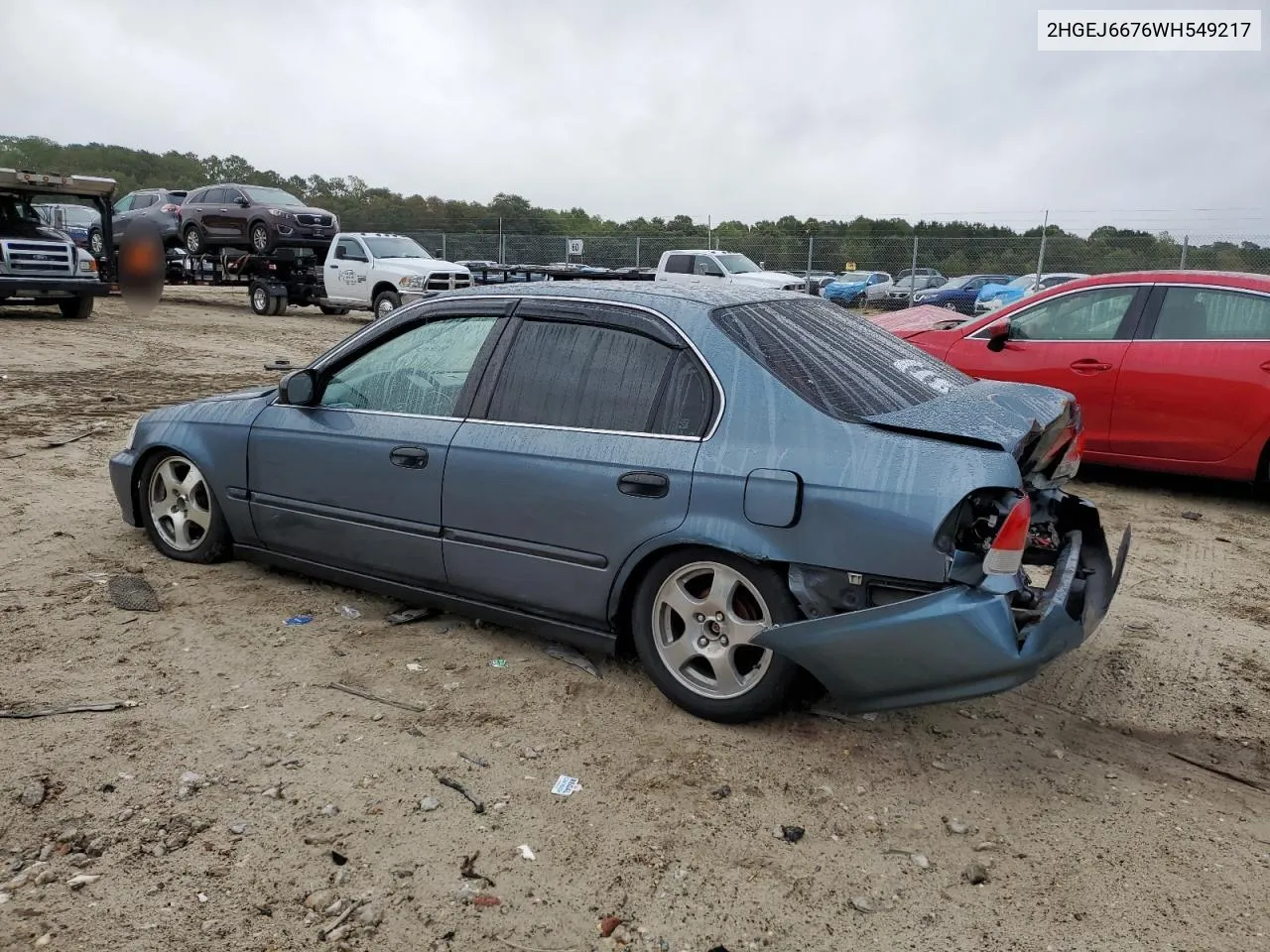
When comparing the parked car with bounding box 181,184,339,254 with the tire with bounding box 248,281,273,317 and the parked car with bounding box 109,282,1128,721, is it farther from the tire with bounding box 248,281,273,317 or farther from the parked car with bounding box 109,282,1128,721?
the parked car with bounding box 109,282,1128,721

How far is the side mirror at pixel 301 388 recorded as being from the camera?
14.4 ft

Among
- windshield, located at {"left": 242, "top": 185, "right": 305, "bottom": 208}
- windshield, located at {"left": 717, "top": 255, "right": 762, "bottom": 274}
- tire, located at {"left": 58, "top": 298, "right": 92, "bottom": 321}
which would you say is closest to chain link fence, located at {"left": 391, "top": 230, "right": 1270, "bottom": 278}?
windshield, located at {"left": 717, "top": 255, "right": 762, "bottom": 274}

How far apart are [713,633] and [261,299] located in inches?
784

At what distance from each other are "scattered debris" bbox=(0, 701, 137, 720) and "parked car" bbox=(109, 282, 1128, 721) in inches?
43.4

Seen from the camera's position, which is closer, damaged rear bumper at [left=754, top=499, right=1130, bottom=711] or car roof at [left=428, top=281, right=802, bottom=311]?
damaged rear bumper at [left=754, top=499, right=1130, bottom=711]

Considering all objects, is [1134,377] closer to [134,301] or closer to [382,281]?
[382,281]

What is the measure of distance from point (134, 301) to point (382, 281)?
4.46 m

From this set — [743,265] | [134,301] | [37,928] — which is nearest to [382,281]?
[134,301]

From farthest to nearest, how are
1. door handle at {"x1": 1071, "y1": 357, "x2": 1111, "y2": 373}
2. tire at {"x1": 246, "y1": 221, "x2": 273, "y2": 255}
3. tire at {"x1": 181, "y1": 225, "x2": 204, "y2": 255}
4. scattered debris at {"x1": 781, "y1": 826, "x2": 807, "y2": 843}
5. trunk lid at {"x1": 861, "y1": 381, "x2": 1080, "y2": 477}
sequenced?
tire at {"x1": 181, "y1": 225, "x2": 204, "y2": 255}, tire at {"x1": 246, "y1": 221, "x2": 273, "y2": 255}, door handle at {"x1": 1071, "y1": 357, "x2": 1111, "y2": 373}, trunk lid at {"x1": 861, "y1": 381, "x2": 1080, "y2": 477}, scattered debris at {"x1": 781, "y1": 826, "x2": 807, "y2": 843}

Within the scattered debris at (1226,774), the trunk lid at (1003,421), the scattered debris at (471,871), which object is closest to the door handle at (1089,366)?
the trunk lid at (1003,421)

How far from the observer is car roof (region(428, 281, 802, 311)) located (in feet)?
12.3

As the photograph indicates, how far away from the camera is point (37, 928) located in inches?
94.0

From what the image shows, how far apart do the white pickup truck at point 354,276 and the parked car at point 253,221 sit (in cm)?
41

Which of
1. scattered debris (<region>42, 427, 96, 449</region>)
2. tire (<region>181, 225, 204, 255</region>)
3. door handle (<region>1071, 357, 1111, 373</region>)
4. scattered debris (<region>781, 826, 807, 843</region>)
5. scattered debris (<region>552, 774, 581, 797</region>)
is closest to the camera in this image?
scattered debris (<region>781, 826, 807, 843</region>)
